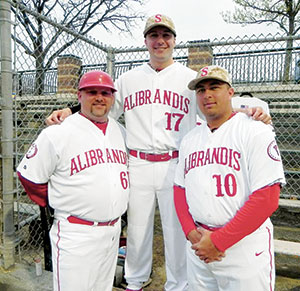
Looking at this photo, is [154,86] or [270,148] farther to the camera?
[154,86]

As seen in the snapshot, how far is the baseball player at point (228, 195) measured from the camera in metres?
1.50

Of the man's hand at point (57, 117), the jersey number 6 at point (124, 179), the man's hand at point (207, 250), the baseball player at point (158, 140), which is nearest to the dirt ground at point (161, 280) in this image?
the baseball player at point (158, 140)

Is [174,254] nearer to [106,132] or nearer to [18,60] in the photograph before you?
[106,132]

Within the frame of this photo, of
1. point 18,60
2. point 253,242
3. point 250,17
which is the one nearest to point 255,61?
point 250,17

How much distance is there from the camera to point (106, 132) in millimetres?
2031

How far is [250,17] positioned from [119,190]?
12.7m

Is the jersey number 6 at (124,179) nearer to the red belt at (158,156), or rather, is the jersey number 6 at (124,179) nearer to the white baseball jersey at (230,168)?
the red belt at (158,156)

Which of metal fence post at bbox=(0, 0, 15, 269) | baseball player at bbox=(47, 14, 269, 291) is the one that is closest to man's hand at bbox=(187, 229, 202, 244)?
baseball player at bbox=(47, 14, 269, 291)

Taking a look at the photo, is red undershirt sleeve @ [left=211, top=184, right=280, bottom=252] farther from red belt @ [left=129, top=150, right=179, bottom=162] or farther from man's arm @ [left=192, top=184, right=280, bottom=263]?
red belt @ [left=129, top=150, right=179, bottom=162]

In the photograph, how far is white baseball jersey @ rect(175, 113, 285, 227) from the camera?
4.96 ft

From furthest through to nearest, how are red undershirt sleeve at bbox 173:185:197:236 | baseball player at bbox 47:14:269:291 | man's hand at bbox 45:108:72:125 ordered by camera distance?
baseball player at bbox 47:14:269:291 → man's hand at bbox 45:108:72:125 → red undershirt sleeve at bbox 173:185:197:236

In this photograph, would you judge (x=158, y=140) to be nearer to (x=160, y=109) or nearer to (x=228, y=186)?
(x=160, y=109)

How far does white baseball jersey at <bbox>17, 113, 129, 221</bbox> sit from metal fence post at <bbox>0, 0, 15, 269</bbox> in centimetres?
73

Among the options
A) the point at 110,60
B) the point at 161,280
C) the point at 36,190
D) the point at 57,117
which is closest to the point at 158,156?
the point at 57,117
